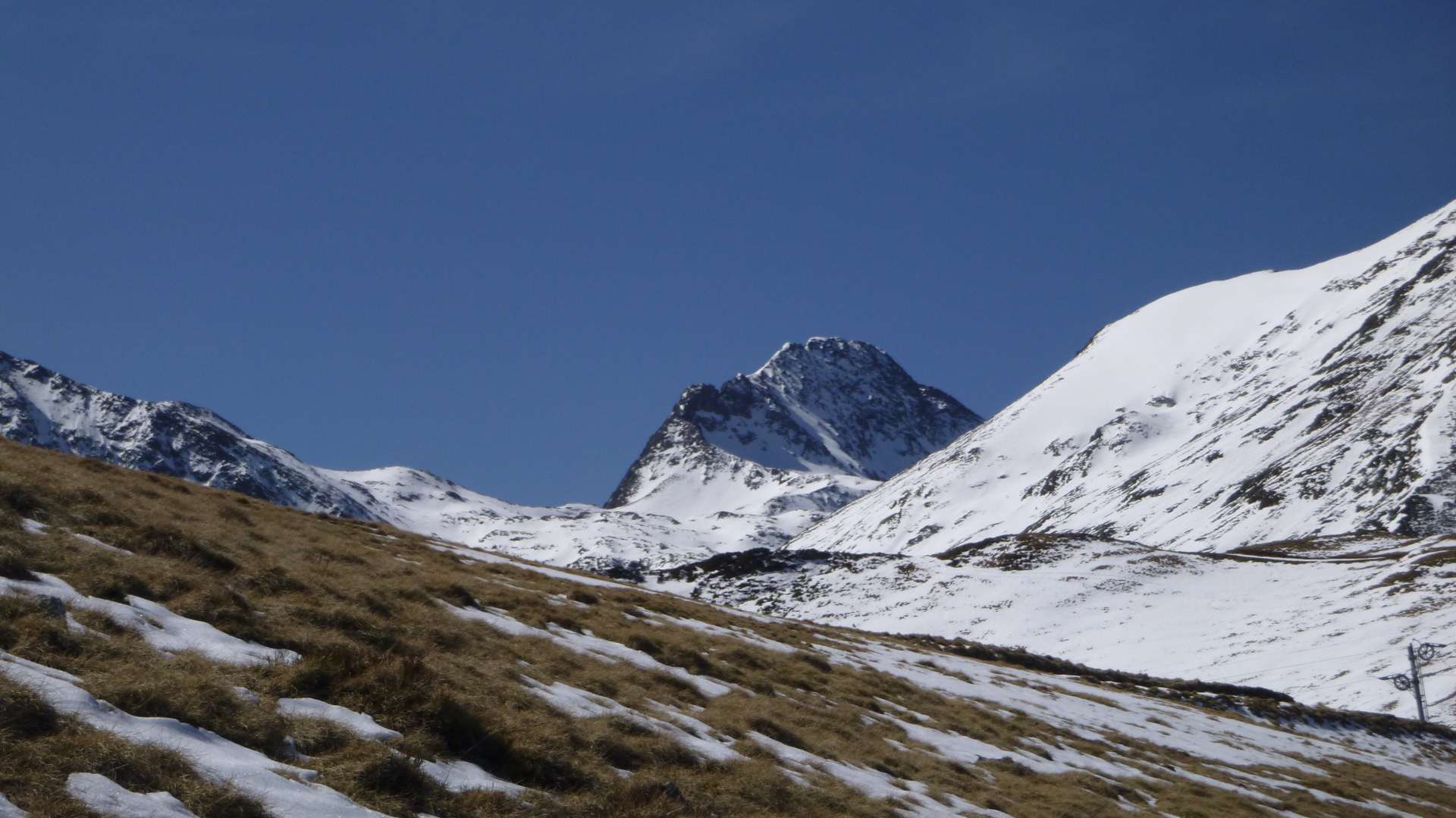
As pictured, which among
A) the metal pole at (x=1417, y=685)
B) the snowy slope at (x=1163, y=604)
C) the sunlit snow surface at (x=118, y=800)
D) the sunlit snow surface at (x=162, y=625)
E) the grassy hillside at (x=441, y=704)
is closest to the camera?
the sunlit snow surface at (x=118, y=800)

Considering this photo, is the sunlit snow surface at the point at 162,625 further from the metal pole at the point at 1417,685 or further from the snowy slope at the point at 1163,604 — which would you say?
the snowy slope at the point at 1163,604

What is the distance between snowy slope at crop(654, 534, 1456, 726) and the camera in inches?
2378

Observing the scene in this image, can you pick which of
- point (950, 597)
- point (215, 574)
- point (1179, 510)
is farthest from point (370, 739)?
point (1179, 510)

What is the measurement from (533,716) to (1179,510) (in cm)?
19387

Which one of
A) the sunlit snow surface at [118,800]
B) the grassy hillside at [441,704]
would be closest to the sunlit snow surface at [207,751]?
the grassy hillside at [441,704]

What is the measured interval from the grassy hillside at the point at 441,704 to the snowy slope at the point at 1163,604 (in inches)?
1416

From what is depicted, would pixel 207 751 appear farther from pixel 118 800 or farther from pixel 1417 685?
pixel 1417 685

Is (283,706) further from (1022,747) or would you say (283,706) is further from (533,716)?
(1022,747)

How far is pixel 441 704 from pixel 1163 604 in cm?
7584

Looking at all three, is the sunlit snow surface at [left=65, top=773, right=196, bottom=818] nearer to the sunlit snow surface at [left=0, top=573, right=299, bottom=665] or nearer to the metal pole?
the sunlit snow surface at [left=0, top=573, right=299, bottom=665]

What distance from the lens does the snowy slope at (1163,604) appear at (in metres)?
60.4

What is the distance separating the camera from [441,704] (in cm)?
1074

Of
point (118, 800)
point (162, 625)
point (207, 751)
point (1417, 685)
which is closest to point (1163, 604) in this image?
point (1417, 685)

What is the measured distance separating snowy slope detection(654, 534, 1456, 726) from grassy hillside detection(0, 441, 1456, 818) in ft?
118
